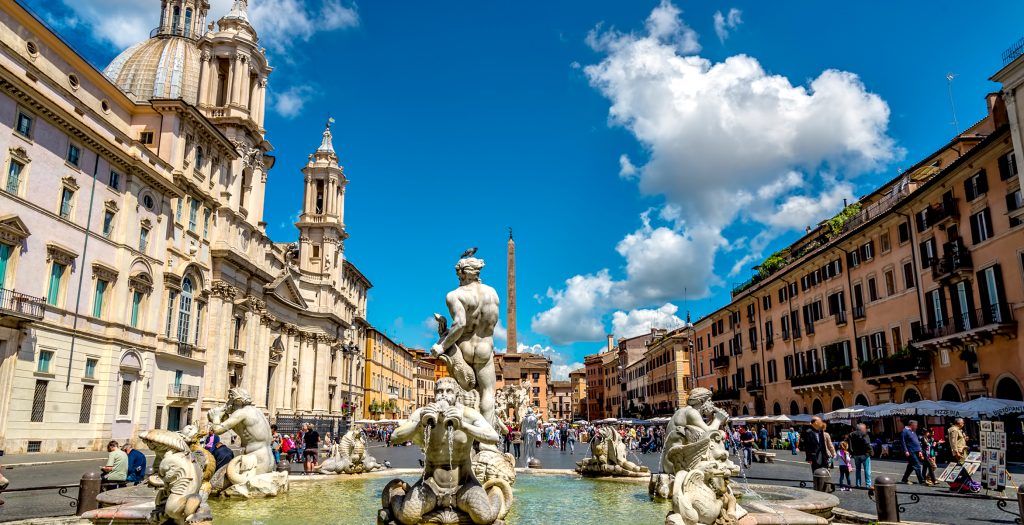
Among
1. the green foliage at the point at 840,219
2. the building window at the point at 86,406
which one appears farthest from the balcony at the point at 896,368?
the building window at the point at 86,406

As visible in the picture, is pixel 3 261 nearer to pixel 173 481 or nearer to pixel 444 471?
pixel 173 481

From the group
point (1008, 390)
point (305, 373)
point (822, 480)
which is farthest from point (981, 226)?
point (305, 373)

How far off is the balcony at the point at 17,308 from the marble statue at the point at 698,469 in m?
24.0

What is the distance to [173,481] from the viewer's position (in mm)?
5836

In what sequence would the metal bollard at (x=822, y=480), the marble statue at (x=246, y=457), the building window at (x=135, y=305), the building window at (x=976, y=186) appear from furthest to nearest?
the building window at (x=135, y=305), the building window at (x=976, y=186), the metal bollard at (x=822, y=480), the marble statue at (x=246, y=457)

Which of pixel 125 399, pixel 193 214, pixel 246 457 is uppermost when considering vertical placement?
pixel 193 214

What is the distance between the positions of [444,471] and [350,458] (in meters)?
8.30

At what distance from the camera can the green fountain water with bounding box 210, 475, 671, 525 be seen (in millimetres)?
7340

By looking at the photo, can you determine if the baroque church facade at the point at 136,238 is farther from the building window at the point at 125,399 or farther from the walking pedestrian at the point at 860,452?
the walking pedestrian at the point at 860,452


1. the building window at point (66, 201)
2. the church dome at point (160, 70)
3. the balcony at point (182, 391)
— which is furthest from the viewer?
the church dome at point (160, 70)

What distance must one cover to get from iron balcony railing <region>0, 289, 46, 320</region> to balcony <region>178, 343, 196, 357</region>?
39.9 ft

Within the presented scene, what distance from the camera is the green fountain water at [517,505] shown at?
7340mm

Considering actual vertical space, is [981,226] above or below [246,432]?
above

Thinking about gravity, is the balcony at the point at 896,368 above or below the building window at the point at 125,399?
above
